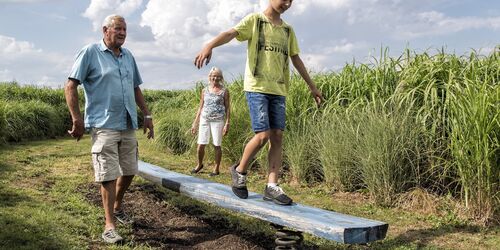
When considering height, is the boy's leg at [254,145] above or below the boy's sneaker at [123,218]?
above

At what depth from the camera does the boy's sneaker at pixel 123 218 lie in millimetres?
4812

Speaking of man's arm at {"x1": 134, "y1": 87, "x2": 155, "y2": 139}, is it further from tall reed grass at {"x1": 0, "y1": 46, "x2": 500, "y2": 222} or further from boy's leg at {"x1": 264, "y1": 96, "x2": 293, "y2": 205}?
tall reed grass at {"x1": 0, "y1": 46, "x2": 500, "y2": 222}

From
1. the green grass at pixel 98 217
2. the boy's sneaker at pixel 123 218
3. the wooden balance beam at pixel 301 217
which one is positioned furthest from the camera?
the boy's sneaker at pixel 123 218

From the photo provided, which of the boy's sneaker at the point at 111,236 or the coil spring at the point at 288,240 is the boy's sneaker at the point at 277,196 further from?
the boy's sneaker at the point at 111,236

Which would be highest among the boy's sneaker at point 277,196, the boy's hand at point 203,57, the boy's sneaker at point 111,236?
the boy's hand at point 203,57

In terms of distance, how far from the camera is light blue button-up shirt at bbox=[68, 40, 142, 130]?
4172 mm

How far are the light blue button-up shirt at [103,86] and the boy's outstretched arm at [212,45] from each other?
82 centimetres

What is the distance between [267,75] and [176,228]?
1816mm

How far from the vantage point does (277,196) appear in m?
4.14

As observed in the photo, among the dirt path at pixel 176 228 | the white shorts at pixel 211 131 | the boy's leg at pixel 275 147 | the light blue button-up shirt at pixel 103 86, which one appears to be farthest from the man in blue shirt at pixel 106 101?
the white shorts at pixel 211 131

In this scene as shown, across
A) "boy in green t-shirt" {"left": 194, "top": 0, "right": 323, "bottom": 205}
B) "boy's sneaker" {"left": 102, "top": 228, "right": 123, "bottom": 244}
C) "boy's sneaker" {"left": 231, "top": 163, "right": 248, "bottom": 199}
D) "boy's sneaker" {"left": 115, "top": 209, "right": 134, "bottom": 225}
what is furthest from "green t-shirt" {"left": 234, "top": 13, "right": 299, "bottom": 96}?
"boy's sneaker" {"left": 115, "top": 209, "right": 134, "bottom": 225}

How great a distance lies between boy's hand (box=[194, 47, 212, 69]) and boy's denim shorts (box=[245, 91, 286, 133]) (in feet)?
1.58

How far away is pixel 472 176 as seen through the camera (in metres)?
4.80

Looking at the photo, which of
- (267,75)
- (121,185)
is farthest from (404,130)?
(121,185)
